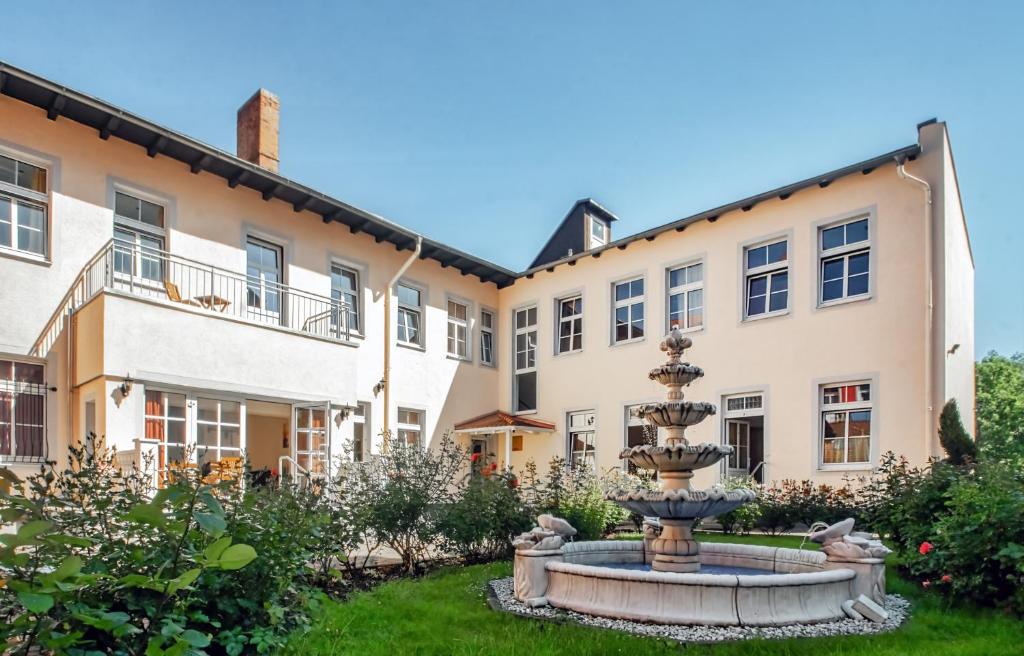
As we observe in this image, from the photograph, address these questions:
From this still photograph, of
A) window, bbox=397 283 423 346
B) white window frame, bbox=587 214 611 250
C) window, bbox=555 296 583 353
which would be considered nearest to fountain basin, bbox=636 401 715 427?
window, bbox=397 283 423 346

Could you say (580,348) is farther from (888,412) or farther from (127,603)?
(127,603)

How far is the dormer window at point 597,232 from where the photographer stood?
20.5 m

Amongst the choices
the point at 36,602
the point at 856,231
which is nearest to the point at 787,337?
the point at 856,231

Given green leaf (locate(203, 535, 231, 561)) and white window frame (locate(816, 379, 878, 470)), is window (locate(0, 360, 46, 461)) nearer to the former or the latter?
green leaf (locate(203, 535, 231, 561))

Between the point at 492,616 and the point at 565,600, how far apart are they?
648mm

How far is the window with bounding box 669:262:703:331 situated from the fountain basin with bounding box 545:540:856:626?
9432mm

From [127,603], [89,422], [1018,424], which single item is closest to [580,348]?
[89,422]

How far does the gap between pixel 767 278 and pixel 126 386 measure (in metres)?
11.3

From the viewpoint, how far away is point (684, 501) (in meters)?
6.18

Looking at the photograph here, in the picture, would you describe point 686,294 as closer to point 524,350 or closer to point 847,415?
point 847,415

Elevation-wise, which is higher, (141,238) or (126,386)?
(141,238)

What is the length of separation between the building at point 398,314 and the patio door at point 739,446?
4cm

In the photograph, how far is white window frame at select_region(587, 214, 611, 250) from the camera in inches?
803

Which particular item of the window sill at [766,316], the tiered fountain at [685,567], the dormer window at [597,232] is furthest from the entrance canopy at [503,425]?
the tiered fountain at [685,567]
